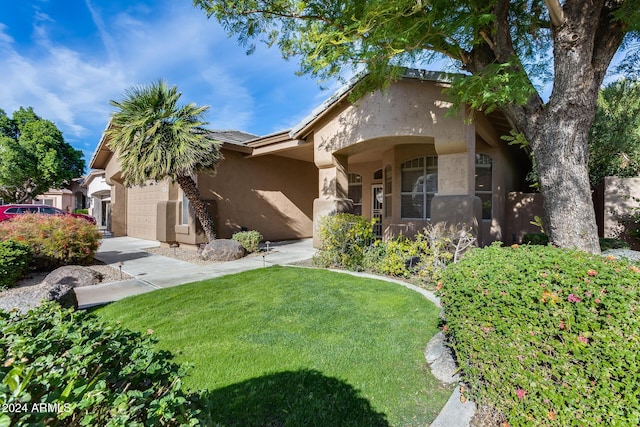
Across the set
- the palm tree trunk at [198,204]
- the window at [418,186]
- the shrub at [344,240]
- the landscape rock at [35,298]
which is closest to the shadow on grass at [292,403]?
the landscape rock at [35,298]

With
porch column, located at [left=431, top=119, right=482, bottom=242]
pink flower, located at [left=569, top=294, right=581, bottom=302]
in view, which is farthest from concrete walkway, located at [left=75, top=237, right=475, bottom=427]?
→ porch column, located at [left=431, top=119, right=482, bottom=242]

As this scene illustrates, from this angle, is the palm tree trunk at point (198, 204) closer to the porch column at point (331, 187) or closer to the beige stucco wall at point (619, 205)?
the porch column at point (331, 187)

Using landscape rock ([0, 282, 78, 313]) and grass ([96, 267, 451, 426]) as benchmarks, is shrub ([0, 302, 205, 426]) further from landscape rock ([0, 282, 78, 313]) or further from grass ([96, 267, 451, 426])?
landscape rock ([0, 282, 78, 313])

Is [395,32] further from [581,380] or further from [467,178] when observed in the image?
[581,380]

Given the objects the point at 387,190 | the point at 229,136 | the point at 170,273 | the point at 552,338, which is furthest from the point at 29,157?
the point at 552,338

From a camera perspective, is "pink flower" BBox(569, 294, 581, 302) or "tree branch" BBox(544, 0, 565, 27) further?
"tree branch" BBox(544, 0, 565, 27)

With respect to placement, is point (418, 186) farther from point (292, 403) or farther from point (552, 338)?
point (292, 403)

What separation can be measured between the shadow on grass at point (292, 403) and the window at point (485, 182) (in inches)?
413

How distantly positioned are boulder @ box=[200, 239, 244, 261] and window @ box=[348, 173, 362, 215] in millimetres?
7461

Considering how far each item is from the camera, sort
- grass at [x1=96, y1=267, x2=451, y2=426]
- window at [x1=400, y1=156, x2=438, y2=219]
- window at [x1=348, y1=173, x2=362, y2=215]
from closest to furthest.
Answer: grass at [x1=96, y1=267, x2=451, y2=426], window at [x1=400, y1=156, x2=438, y2=219], window at [x1=348, y1=173, x2=362, y2=215]

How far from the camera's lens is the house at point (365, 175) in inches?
316

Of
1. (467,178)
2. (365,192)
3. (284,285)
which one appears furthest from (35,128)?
(467,178)

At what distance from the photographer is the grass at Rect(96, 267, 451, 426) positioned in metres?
2.71

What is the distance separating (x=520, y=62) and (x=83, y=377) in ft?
24.3
